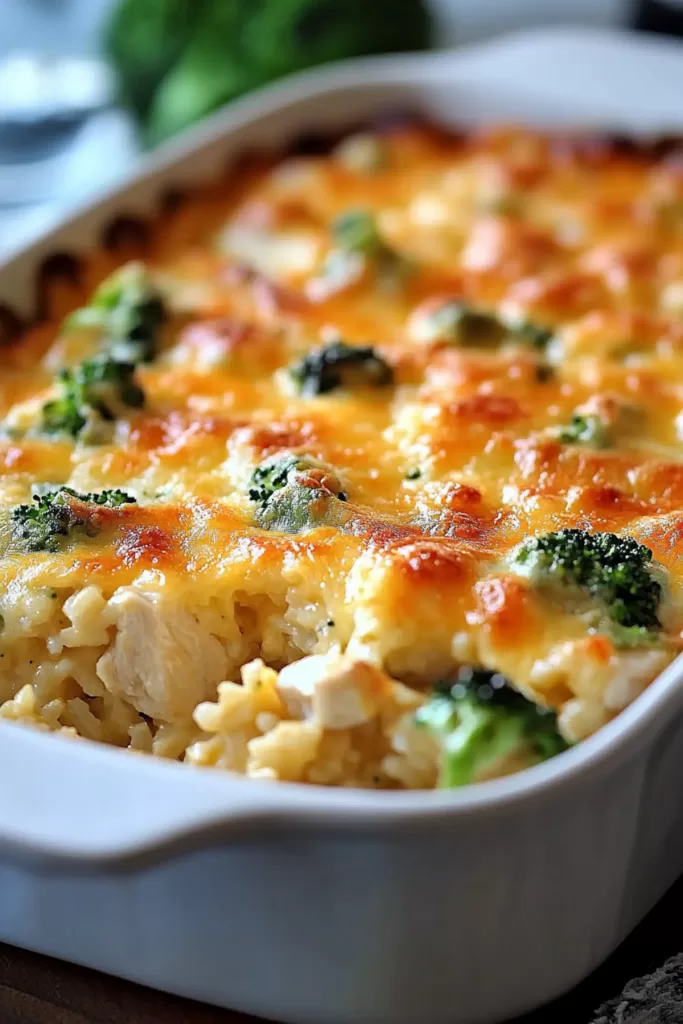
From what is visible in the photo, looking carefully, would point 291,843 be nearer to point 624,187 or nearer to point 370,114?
point 624,187

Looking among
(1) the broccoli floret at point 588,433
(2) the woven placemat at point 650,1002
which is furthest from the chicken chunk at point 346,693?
(1) the broccoli floret at point 588,433

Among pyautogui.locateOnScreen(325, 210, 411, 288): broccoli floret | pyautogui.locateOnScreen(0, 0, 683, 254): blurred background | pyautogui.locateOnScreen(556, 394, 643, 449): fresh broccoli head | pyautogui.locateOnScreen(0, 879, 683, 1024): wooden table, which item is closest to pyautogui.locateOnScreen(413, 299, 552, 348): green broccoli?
pyautogui.locateOnScreen(325, 210, 411, 288): broccoli floret

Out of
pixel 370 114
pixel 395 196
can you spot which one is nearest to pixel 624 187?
pixel 395 196

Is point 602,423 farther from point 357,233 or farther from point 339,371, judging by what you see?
point 357,233

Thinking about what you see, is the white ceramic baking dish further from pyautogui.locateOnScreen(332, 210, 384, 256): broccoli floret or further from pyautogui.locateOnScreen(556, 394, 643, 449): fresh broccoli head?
pyautogui.locateOnScreen(332, 210, 384, 256): broccoli floret

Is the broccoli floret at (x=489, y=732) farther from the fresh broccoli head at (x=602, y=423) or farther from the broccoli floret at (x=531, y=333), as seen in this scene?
the broccoli floret at (x=531, y=333)

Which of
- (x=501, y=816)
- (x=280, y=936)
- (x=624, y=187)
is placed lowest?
(x=624, y=187)
